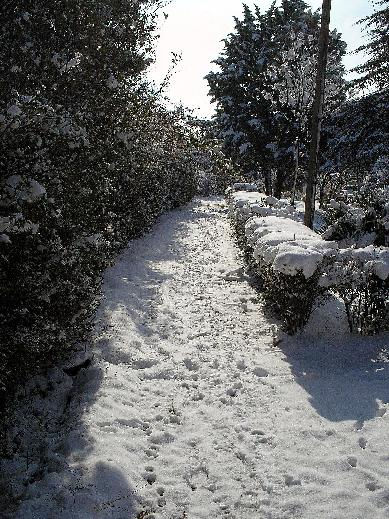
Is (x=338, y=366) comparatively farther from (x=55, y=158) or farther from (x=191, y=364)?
(x=55, y=158)

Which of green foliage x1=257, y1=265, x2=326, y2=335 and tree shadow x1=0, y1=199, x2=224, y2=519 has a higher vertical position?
green foliage x1=257, y1=265, x2=326, y2=335

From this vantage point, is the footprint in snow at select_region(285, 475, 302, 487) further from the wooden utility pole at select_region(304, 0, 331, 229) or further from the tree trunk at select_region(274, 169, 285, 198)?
the tree trunk at select_region(274, 169, 285, 198)

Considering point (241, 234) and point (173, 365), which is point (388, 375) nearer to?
point (173, 365)

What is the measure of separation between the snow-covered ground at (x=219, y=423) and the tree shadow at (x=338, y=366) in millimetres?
20

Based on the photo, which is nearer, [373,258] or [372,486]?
[372,486]

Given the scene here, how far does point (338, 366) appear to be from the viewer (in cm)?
569

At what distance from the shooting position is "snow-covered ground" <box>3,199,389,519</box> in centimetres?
355

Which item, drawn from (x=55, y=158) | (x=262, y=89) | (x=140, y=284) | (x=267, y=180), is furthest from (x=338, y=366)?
(x=262, y=89)

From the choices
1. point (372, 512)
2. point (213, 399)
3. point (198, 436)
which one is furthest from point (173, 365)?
point (372, 512)

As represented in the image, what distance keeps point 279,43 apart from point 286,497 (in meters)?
30.6

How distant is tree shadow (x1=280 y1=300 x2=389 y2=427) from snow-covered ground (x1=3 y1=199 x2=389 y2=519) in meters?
0.02

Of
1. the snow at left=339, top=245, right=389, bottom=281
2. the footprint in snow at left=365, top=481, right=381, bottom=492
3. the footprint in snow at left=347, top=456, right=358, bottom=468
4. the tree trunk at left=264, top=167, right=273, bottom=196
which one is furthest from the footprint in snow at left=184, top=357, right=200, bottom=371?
the tree trunk at left=264, top=167, right=273, bottom=196

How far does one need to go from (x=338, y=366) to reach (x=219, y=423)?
1.89 metres

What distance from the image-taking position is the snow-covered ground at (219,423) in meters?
3.55
